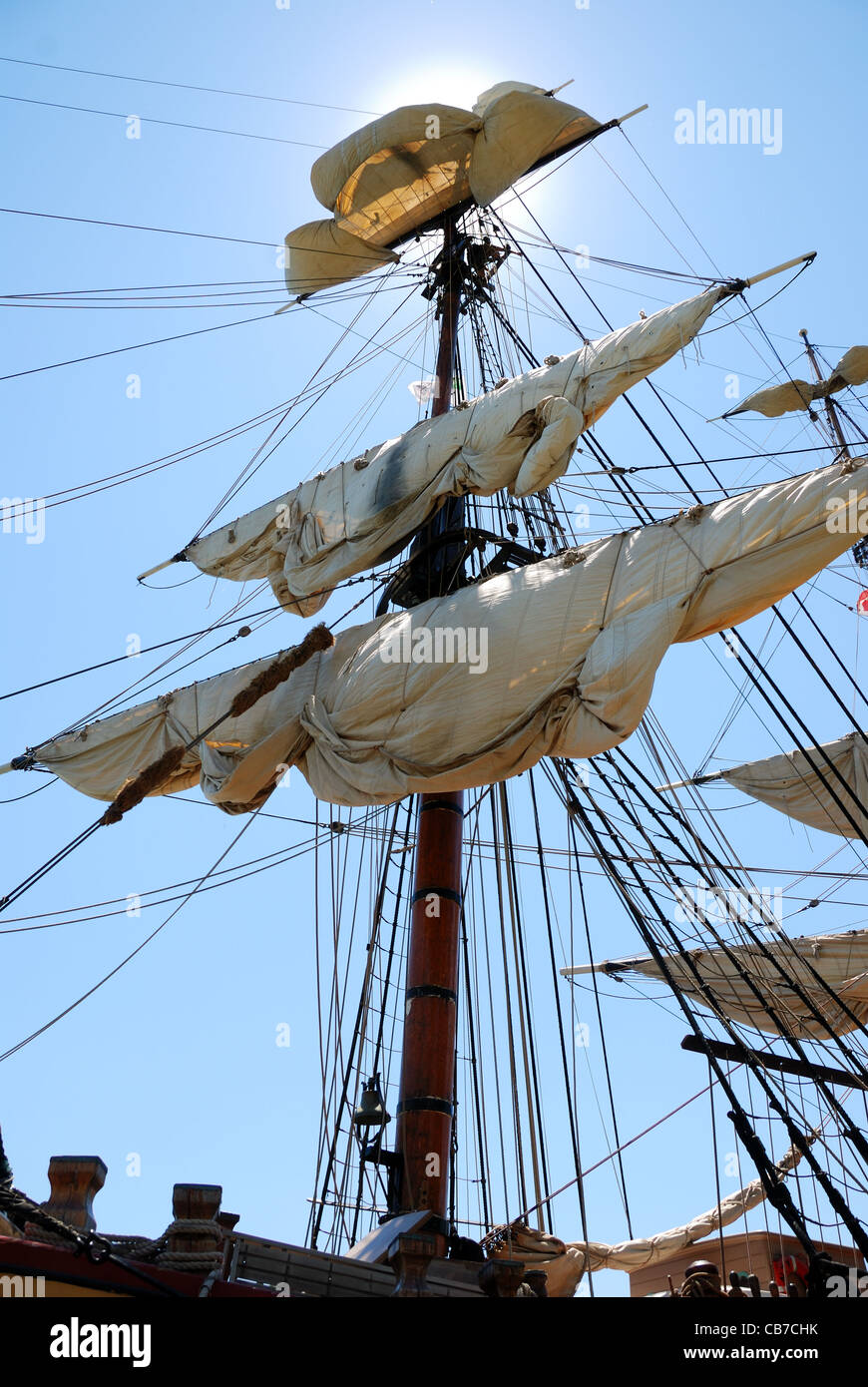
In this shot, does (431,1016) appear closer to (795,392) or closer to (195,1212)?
(195,1212)

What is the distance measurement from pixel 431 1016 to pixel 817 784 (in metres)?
9.33

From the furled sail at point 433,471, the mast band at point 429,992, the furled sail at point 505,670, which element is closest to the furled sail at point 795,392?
the furled sail at point 433,471

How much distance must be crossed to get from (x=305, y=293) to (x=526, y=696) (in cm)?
737

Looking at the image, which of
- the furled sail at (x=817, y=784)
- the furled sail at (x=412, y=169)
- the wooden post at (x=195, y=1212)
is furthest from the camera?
the furled sail at (x=817, y=784)

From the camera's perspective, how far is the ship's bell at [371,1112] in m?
8.31

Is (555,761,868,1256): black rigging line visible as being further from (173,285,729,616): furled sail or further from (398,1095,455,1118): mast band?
(173,285,729,616): furled sail

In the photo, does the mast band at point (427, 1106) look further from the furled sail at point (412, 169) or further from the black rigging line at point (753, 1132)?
the furled sail at point (412, 169)

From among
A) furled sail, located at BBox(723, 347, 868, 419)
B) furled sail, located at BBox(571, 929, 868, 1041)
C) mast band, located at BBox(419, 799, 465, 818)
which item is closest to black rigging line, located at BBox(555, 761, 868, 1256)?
mast band, located at BBox(419, 799, 465, 818)

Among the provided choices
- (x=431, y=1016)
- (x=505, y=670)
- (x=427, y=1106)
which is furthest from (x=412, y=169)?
(x=427, y=1106)

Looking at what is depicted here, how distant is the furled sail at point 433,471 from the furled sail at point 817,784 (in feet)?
23.9

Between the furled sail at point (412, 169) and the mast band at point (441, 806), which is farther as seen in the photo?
the furled sail at point (412, 169)

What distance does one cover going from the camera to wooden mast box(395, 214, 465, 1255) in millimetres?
8344
